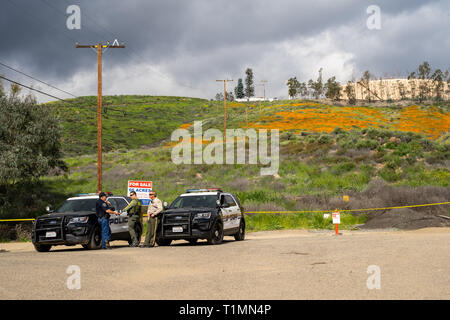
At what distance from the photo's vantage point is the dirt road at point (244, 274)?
8195mm

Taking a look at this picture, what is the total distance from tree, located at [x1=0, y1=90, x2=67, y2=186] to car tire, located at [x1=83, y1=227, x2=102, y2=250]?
15.4 m

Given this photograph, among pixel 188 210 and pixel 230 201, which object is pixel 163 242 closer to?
pixel 188 210

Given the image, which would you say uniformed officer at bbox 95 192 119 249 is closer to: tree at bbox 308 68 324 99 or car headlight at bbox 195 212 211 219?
car headlight at bbox 195 212 211 219

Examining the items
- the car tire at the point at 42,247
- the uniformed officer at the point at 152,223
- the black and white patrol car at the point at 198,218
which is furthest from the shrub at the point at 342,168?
the car tire at the point at 42,247

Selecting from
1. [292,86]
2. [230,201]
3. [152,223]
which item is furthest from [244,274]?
[292,86]

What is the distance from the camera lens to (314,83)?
17238 centimetres

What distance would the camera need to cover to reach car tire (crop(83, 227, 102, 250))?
1753cm

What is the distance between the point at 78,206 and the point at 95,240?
1712 mm

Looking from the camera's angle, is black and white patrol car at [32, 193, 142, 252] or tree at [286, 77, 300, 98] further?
tree at [286, 77, 300, 98]

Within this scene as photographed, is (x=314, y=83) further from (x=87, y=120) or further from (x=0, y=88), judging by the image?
(x=0, y=88)

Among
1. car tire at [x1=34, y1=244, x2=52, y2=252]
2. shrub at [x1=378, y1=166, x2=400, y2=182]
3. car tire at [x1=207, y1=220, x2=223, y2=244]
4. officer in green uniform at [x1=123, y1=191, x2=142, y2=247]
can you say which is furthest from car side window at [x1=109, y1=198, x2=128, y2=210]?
shrub at [x1=378, y1=166, x2=400, y2=182]

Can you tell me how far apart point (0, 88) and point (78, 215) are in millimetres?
21567

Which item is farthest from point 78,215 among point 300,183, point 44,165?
point 300,183

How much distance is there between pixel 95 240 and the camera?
1780 cm
